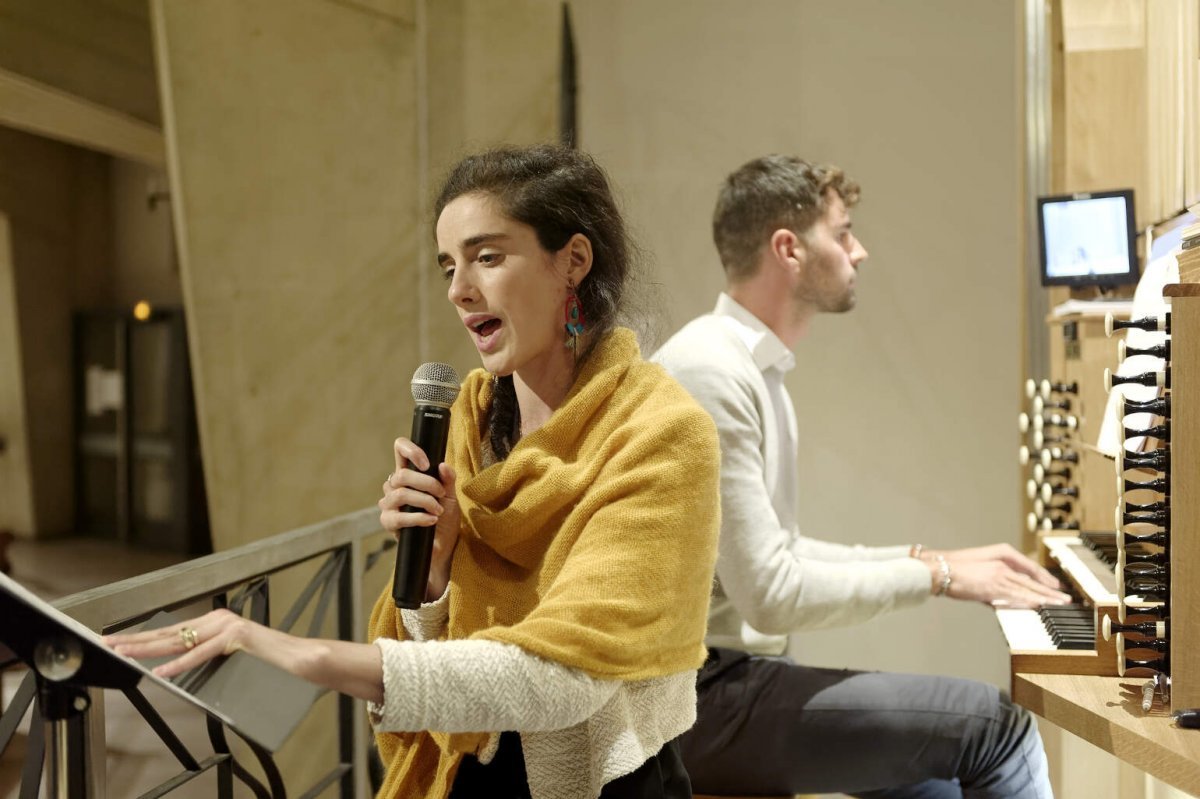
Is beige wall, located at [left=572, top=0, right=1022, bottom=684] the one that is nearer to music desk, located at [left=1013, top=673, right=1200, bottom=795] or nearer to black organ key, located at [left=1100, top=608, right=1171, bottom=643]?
music desk, located at [left=1013, top=673, right=1200, bottom=795]

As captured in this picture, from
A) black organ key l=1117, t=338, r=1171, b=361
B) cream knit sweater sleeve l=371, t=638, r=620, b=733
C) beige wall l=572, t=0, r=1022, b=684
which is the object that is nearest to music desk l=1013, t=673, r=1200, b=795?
black organ key l=1117, t=338, r=1171, b=361

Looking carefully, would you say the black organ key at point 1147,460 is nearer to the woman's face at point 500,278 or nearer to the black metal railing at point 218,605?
the woman's face at point 500,278

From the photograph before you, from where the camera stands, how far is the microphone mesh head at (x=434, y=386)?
4.29 ft

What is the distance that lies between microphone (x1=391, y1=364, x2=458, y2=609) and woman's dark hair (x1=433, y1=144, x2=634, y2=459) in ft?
0.71

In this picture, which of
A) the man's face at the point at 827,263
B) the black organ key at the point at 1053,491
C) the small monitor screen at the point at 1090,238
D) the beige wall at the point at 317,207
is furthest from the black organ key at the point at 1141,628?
the beige wall at the point at 317,207

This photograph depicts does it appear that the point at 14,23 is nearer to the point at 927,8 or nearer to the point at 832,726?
the point at 832,726

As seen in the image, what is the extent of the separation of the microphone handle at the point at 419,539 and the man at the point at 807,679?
79cm

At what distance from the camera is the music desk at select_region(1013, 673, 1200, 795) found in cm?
133

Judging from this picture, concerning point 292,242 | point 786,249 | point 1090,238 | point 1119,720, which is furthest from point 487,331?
point 292,242

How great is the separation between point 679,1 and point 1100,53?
176 centimetres

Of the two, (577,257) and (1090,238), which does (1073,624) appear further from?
(1090,238)

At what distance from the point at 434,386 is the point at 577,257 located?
0.28 metres

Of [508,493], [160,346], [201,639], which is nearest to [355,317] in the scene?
[160,346]

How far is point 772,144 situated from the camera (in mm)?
4145
